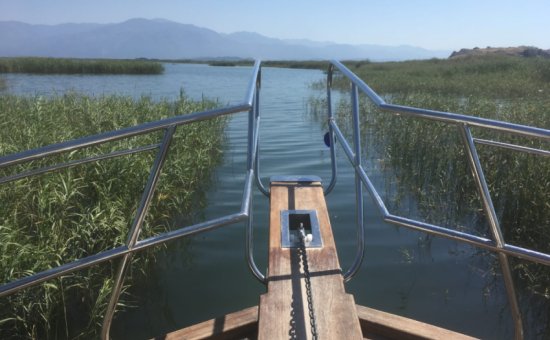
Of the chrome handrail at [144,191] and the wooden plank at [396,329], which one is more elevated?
the chrome handrail at [144,191]

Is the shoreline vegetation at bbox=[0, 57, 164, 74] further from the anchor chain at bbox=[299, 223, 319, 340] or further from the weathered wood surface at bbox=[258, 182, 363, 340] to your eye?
the anchor chain at bbox=[299, 223, 319, 340]

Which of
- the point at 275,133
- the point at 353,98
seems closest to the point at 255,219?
the point at 353,98

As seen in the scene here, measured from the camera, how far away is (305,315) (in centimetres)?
185

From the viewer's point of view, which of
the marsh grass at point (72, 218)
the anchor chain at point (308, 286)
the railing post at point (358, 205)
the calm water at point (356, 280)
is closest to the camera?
the anchor chain at point (308, 286)

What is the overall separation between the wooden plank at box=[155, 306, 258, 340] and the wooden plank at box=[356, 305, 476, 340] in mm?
551

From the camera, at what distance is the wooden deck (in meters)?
1.78

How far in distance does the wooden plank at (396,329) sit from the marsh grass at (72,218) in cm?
192

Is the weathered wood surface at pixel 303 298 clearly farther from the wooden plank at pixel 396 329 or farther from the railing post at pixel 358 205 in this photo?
the wooden plank at pixel 396 329

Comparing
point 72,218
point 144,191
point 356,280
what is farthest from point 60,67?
point 144,191

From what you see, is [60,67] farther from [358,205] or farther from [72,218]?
[358,205]

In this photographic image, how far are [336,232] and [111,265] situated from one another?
7.92ft

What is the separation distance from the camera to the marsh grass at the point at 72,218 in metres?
2.96

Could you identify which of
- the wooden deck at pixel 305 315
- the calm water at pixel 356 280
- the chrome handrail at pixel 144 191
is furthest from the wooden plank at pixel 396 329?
the calm water at pixel 356 280

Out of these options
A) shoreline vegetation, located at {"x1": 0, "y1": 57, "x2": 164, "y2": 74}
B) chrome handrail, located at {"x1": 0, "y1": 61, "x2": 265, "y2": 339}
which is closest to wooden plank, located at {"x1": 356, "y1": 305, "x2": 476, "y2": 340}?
chrome handrail, located at {"x1": 0, "y1": 61, "x2": 265, "y2": 339}
